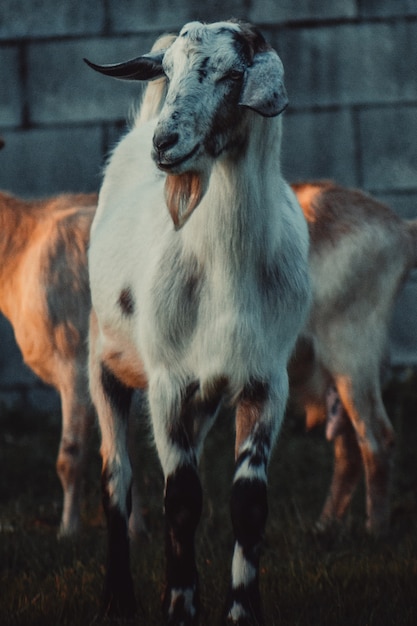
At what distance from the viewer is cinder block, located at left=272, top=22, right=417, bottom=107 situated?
7.20m

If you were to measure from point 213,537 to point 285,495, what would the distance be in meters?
0.96

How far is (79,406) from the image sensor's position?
5.45 metres

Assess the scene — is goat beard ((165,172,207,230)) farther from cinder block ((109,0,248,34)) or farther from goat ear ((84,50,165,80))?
cinder block ((109,0,248,34))

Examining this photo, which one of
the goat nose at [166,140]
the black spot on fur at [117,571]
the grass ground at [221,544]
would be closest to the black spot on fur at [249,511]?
the grass ground at [221,544]

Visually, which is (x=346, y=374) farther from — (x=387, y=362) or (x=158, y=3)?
(x=158, y=3)

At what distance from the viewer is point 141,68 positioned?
11.7 ft

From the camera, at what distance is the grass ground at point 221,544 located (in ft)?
11.9

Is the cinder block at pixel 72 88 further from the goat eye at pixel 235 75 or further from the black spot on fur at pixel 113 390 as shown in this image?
the goat eye at pixel 235 75

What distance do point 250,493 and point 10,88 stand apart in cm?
477

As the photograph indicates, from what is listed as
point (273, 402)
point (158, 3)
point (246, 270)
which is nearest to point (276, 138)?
point (246, 270)

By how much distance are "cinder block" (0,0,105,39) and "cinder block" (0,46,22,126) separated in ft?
0.38

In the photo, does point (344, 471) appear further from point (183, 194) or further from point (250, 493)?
point (183, 194)

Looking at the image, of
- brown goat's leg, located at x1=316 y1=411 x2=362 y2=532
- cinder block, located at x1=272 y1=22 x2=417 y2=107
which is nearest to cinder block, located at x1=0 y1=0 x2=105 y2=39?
cinder block, located at x1=272 y1=22 x2=417 y2=107

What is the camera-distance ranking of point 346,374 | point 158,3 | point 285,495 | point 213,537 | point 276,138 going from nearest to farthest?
point 276,138 < point 213,537 < point 346,374 < point 285,495 < point 158,3
